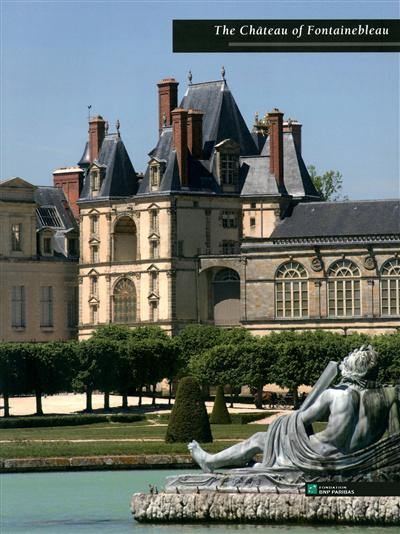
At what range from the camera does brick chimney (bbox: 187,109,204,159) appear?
8225 cm

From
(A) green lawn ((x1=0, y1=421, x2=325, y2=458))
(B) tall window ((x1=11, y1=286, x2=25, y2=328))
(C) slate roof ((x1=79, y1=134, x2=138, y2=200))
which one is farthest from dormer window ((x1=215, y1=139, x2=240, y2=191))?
(A) green lawn ((x1=0, y1=421, x2=325, y2=458))

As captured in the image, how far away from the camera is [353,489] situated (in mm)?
20406

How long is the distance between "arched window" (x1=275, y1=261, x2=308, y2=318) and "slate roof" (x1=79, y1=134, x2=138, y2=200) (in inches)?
362

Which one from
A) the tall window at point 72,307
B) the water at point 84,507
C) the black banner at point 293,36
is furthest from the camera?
the tall window at point 72,307

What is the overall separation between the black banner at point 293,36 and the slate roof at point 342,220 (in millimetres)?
58805

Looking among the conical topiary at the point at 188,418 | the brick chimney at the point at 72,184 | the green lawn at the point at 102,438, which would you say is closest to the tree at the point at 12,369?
the green lawn at the point at 102,438

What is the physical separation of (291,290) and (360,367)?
187ft

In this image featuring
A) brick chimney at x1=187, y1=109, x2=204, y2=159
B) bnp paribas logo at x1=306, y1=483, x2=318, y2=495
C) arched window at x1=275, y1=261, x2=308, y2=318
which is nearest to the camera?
bnp paribas logo at x1=306, y1=483, x2=318, y2=495

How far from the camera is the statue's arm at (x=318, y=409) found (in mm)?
21594

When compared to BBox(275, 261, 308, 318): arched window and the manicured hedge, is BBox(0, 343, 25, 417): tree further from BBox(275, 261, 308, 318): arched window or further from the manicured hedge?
BBox(275, 261, 308, 318): arched window

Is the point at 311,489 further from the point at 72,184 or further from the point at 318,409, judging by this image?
the point at 72,184

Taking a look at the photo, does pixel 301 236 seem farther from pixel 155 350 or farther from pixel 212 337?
pixel 155 350

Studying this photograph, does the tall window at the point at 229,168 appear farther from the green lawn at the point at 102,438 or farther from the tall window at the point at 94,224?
the green lawn at the point at 102,438

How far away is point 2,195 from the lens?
8394cm
